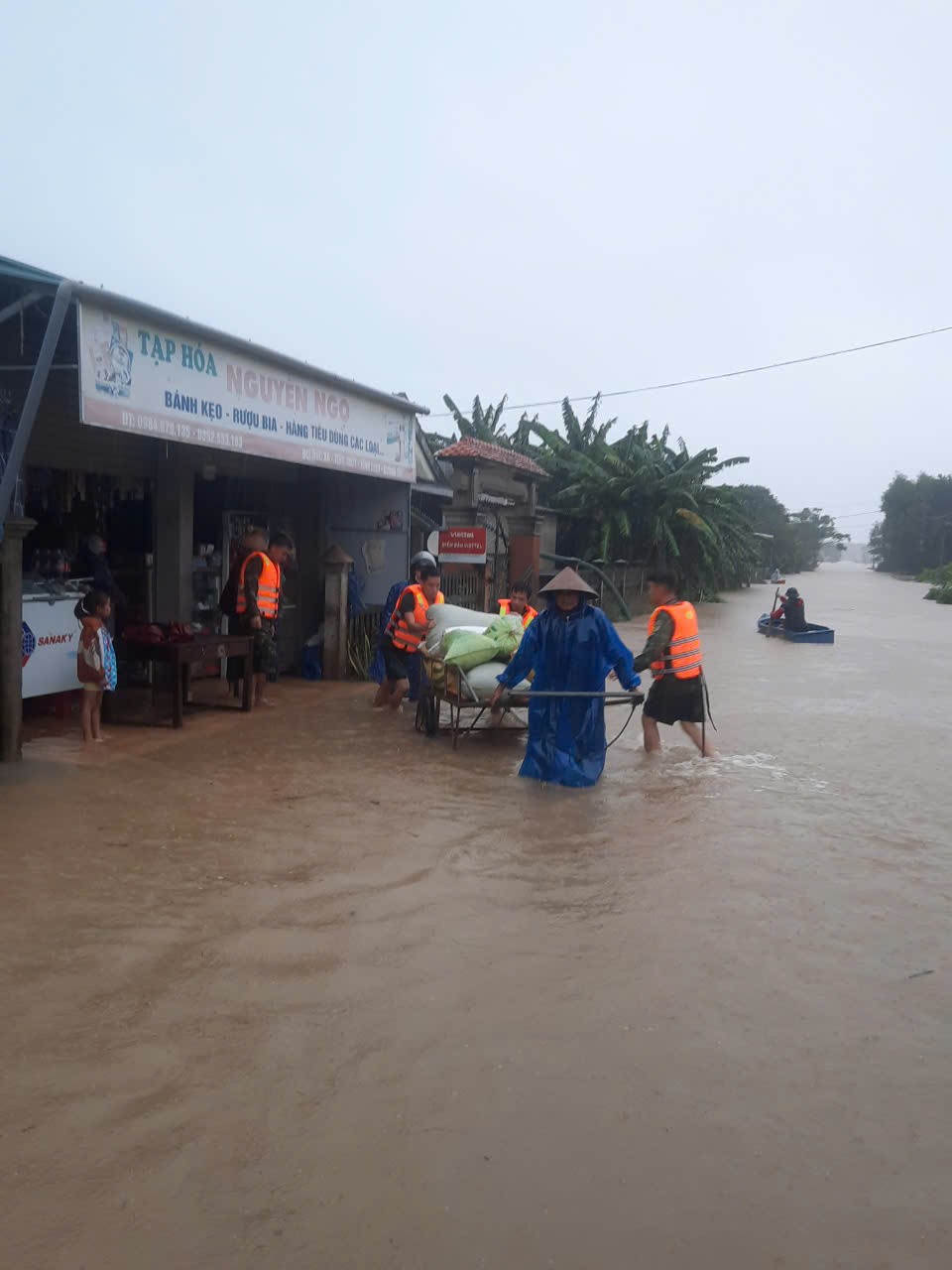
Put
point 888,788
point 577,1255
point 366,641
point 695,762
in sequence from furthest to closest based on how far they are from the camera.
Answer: point 366,641
point 695,762
point 888,788
point 577,1255

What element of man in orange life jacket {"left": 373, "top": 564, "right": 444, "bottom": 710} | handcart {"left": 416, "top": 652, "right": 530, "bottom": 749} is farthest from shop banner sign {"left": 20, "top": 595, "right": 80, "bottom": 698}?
handcart {"left": 416, "top": 652, "right": 530, "bottom": 749}

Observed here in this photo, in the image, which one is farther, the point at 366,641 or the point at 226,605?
the point at 366,641

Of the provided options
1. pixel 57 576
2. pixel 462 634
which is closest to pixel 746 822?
pixel 462 634

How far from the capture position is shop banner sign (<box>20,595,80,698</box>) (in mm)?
8211

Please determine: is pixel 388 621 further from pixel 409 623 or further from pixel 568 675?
pixel 568 675

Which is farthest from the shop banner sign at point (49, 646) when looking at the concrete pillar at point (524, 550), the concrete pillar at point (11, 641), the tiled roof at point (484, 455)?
the concrete pillar at point (524, 550)

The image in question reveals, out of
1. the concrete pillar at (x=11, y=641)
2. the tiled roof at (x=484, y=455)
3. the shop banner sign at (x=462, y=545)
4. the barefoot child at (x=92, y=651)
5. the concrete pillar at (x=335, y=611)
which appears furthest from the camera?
the tiled roof at (x=484, y=455)

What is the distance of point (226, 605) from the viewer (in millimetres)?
9898

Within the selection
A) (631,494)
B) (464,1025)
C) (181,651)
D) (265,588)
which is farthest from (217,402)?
(631,494)

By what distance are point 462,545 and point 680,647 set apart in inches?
219

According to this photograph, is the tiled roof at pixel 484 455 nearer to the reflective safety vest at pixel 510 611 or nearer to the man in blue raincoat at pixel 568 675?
the reflective safety vest at pixel 510 611

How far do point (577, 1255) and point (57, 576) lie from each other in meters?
8.02

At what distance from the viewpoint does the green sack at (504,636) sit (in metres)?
8.23

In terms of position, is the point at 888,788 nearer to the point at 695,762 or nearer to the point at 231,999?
the point at 695,762
